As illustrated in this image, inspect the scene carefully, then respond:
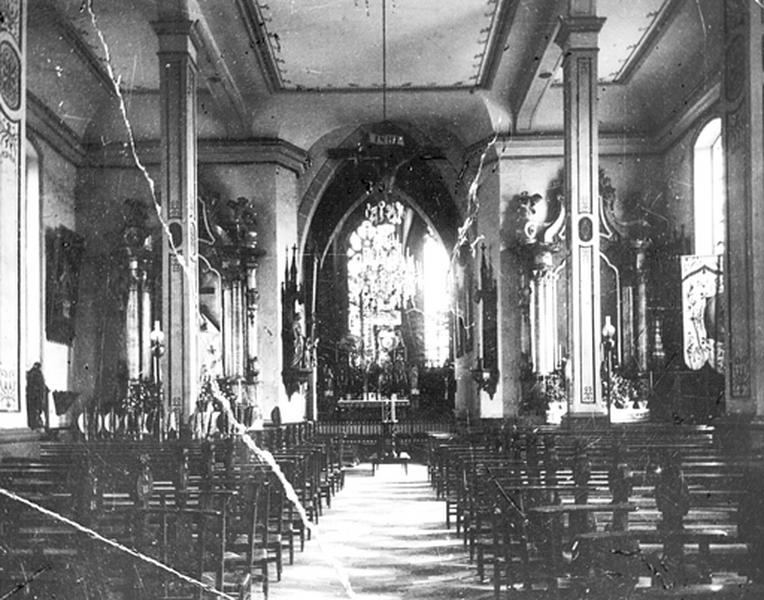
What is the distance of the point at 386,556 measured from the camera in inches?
336

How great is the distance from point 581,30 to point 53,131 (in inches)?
368

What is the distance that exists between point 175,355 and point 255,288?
21.8 ft

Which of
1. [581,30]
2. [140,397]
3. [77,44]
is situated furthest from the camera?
[140,397]

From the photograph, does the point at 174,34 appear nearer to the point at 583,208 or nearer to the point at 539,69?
the point at 583,208

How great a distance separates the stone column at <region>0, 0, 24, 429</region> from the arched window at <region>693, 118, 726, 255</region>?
40.7 feet

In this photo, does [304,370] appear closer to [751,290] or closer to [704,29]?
[704,29]

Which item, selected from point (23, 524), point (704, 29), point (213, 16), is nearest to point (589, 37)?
point (704, 29)

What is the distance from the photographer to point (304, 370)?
20016 mm

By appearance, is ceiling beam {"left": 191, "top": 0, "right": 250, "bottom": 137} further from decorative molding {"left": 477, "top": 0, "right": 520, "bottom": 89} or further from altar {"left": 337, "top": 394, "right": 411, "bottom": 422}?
altar {"left": 337, "top": 394, "right": 411, "bottom": 422}

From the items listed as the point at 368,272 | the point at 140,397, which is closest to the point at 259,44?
the point at 140,397

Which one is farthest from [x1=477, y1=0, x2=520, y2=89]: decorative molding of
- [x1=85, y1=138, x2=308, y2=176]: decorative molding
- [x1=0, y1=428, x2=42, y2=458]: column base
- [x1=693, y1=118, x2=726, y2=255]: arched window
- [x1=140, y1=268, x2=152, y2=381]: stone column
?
[x1=0, y1=428, x2=42, y2=458]: column base

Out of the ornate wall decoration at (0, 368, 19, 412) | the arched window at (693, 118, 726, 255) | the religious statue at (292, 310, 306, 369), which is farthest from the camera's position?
the religious statue at (292, 310, 306, 369)

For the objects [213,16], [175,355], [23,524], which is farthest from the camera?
[213,16]

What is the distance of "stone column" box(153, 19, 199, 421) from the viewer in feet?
42.2
